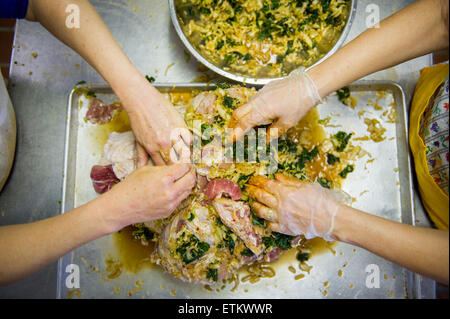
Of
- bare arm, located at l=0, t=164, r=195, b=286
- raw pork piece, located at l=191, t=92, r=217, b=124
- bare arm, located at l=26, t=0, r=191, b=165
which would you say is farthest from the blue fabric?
bare arm, located at l=0, t=164, r=195, b=286

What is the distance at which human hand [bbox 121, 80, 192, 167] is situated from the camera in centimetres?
205

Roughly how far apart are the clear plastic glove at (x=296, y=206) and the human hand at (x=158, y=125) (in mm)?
573

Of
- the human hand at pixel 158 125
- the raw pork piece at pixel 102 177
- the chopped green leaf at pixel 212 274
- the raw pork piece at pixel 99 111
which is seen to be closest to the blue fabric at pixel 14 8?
the raw pork piece at pixel 99 111

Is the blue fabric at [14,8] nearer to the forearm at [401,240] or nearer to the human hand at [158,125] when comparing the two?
the human hand at [158,125]

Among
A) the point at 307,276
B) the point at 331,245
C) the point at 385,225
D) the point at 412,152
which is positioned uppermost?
the point at 412,152

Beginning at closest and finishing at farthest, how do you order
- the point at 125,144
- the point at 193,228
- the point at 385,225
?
the point at 385,225 < the point at 193,228 < the point at 125,144

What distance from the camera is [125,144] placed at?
91.0 inches

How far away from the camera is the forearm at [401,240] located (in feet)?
5.24

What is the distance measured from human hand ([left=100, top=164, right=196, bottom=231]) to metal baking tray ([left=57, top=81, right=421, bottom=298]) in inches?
31.3

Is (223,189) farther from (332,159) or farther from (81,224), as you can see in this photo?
(332,159)

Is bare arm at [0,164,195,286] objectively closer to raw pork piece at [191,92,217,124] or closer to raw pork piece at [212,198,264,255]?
raw pork piece at [212,198,264,255]
